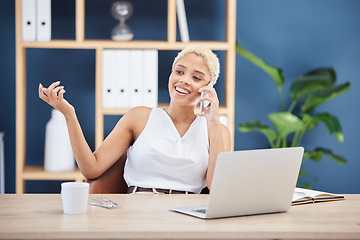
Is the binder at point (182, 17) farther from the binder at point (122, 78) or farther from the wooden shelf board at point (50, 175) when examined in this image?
the wooden shelf board at point (50, 175)

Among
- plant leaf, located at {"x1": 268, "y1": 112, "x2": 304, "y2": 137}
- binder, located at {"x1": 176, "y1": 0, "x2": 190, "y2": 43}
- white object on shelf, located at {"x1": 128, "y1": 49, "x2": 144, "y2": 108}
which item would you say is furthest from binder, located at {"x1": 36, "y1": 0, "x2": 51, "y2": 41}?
plant leaf, located at {"x1": 268, "y1": 112, "x2": 304, "y2": 137}

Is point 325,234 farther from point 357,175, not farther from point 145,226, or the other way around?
point 357,175

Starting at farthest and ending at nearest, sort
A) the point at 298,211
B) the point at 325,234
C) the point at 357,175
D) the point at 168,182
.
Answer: the point at 357,175
the point at 168,182
the point at 298,211
the point at 325,234

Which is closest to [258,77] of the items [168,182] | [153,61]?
[153,61]

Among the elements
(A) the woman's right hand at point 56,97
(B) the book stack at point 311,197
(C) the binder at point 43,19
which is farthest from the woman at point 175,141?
(C) the binder at point 43,19

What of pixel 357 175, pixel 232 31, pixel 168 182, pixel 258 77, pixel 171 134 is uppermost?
pixel 232 31

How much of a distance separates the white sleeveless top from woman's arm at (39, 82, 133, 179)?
0.21ft

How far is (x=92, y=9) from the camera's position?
3.58 meters

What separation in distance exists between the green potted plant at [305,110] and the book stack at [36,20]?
126 cm

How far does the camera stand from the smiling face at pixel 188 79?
2.22 m

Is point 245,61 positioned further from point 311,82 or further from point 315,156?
point 315,156

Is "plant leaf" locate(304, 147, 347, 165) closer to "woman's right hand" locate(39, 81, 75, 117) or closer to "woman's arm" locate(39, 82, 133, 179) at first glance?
"woman's arm" locate(39, 82, 133, 179)

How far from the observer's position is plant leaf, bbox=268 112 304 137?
3.38 metres

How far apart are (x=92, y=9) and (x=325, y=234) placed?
2722 millimetres
